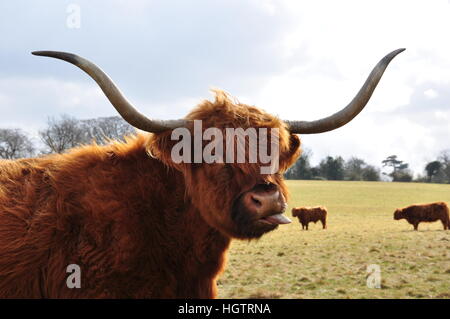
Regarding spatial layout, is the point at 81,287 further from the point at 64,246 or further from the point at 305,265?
the point at 305,265

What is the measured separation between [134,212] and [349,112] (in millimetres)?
2115

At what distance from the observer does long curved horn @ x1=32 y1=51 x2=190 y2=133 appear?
3189mm

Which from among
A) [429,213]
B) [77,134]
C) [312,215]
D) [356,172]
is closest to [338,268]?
[77,134]

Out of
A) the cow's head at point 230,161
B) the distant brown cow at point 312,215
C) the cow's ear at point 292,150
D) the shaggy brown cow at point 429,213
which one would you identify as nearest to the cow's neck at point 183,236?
the cow's head at point 230,161

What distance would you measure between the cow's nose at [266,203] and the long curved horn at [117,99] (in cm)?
94

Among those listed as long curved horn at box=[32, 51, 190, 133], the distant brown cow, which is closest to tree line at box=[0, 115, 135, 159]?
long curved horn at box=[32, 51, 190, 133]

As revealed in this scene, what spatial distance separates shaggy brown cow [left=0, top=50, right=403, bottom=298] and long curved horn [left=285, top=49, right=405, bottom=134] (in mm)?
52

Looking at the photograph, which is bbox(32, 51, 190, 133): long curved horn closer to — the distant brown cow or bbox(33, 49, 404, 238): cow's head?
bbox(33, 49, 404, 238): cow's head

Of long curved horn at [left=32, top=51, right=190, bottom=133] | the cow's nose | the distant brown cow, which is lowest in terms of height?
the distant brown cow

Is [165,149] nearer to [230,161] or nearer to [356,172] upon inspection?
[230,161]

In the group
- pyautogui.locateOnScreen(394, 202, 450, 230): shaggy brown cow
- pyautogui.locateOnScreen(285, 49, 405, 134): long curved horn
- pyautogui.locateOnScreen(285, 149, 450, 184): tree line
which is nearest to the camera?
pyautogui.locateOnScreen(285, 49, 405, 134): long curved horn

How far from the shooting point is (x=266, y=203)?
290 centimetres
